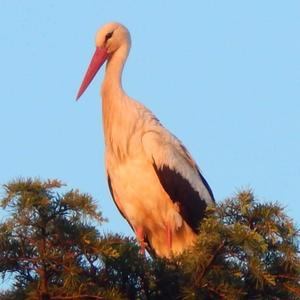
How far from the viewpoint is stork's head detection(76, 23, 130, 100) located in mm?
11719

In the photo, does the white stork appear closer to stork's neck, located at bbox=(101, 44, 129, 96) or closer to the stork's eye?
stork's neck, located at bbox=(101, 44, 129, 96)

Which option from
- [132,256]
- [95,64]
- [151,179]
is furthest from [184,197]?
[132,256]

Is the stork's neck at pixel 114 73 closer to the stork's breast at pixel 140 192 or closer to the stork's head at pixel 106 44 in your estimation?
the stork's head at pixel 106 44

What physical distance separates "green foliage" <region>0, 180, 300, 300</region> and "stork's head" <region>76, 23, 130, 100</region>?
471 cm

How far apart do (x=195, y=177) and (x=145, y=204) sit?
27.8 inches

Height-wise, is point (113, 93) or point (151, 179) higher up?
point (113, 93)

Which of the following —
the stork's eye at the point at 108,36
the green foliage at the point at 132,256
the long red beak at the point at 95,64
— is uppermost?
the stork's eye at the point at 108,36

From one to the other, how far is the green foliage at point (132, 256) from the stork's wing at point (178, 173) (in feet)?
10.5

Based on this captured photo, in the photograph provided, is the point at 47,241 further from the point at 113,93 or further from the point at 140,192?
the point at 113,93

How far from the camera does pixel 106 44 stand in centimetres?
1179

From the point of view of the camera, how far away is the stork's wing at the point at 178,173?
1052 centimetres

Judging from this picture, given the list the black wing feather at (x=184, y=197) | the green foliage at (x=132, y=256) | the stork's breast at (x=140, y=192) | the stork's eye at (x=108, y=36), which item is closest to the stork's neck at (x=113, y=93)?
the stork's eye at (x=108, y=36)

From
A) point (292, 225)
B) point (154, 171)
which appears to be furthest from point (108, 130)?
point (292, 225)

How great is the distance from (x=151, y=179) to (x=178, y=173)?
0.32 m
